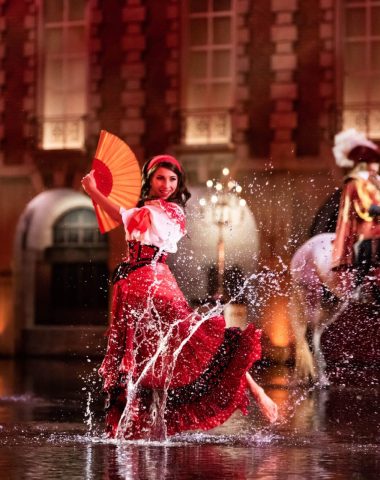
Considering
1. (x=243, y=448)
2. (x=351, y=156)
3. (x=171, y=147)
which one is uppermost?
(x=171, y=147)

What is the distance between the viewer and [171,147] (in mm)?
19719

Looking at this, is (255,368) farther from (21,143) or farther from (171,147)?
(21,143)

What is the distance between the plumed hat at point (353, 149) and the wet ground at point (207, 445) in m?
2.36

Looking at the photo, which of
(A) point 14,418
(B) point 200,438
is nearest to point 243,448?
(B) point 200,438

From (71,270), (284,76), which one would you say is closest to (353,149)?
(284,76)

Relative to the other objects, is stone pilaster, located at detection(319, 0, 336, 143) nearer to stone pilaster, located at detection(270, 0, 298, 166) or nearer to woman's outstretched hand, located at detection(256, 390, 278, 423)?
stone pilaster, located at detection(270, 0, 298, 166)

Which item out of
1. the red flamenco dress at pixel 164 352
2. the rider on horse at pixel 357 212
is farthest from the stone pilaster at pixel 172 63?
the red flamenco dress at pixel 164 352

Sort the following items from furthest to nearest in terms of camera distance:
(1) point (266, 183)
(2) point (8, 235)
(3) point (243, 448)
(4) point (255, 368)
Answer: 1. (2) point (8, 235)
2. (1) point (266, 183)
3. (4) point (255, 368)
4. (3) point (243, 448)

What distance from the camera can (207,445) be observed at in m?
6.62

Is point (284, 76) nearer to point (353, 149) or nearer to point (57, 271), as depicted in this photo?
point (57, 271)

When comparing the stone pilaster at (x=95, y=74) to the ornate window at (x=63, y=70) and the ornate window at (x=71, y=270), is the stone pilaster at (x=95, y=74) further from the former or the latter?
the ornate window at (x=71, y=270)

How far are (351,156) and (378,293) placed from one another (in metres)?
1.42

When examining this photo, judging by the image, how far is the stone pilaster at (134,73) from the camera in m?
19.9

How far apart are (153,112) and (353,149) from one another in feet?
27.0
